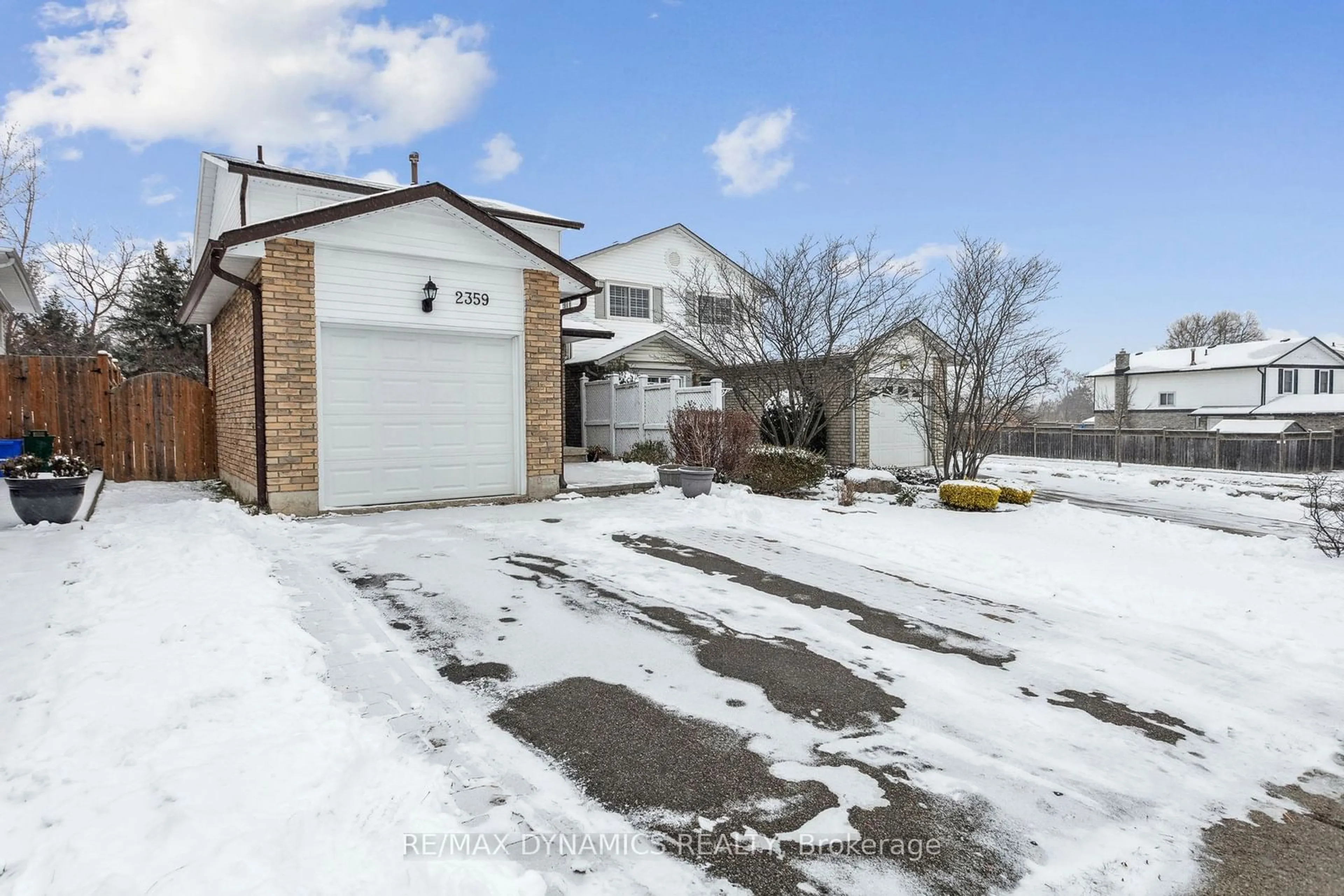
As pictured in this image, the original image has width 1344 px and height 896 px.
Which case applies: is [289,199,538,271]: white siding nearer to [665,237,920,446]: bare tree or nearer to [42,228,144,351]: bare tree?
[665,237,920,446]: bare tree

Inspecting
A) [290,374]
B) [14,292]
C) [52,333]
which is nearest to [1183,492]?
[290,374]

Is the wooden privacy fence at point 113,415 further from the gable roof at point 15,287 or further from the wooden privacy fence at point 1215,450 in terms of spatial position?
the wooden privacy fence at point 1215,450

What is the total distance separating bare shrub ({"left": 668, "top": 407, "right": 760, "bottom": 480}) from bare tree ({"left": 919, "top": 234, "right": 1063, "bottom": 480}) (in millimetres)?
3970

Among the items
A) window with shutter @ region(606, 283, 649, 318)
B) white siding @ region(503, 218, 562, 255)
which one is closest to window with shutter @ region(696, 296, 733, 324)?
white siding @ region(503, 218, 562, 255)

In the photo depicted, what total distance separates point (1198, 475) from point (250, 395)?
22.6 meters

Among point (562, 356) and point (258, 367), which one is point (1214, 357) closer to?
point (562, 356)

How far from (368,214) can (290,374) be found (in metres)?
2.18

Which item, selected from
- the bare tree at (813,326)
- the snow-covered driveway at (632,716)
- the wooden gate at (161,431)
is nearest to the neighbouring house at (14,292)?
the wooden gate at (161,431)

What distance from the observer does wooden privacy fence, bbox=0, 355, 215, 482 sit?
1159 centimetres

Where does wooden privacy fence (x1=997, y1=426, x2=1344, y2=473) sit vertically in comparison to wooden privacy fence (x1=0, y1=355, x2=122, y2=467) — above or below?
below

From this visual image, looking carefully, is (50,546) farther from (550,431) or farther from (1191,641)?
(1191,641)

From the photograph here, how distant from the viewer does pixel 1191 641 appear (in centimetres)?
476

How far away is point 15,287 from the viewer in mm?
12203

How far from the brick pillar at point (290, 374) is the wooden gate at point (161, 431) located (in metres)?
6.45
